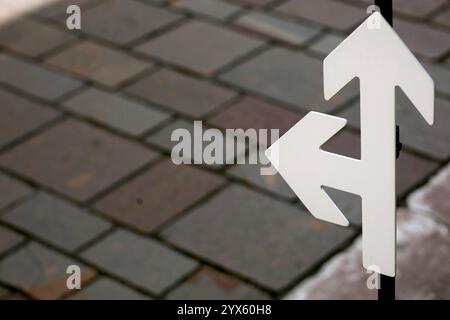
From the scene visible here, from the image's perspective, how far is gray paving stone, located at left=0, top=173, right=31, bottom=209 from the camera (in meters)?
3.05

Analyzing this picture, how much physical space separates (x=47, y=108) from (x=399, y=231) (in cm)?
142

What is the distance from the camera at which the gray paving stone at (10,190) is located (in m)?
3.05

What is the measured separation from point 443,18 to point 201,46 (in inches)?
38.2

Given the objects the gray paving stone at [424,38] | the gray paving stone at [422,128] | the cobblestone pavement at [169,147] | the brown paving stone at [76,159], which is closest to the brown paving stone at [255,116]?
the cobblestone pavement at [169,147]

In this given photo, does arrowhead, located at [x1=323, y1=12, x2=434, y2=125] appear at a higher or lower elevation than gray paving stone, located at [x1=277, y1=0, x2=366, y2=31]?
lower

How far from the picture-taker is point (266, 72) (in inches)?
141

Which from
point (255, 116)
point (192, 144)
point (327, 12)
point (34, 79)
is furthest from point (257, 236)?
point (327, 12)

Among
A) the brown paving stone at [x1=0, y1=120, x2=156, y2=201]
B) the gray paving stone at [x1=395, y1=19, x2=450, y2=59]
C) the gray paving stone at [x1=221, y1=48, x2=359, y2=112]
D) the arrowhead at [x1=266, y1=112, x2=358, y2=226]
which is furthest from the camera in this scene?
the gray paving stone at [x1=395, y1=19, x2=450, y2=59]

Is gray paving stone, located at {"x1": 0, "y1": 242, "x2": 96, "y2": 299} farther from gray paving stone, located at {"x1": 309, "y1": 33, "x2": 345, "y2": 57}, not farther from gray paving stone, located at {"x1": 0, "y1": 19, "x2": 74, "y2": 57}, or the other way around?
gray paving stone, located at {"x1": 309, "y1": 33, "x2": 345, "y2": 57}

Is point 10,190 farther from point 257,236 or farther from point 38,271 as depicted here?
point 257,236

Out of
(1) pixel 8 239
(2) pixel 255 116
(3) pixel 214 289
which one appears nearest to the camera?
(3) pixel 214 289

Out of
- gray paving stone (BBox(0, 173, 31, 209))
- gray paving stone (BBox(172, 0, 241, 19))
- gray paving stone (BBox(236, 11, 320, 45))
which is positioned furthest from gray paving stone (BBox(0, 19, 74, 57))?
gray paving stone (BBox(0, 173, 31, 209))

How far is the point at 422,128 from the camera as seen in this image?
3.22 meters

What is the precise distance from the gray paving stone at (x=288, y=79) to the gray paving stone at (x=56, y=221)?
0.88 metres
